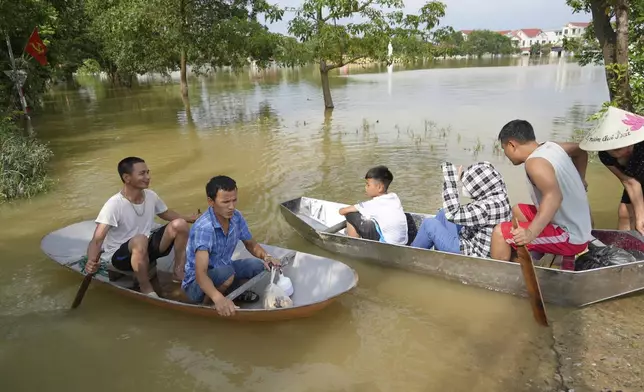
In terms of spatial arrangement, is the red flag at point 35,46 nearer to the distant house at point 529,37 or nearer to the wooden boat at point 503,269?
the wooden boat at point 503,269

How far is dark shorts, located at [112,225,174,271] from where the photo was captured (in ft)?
13.7

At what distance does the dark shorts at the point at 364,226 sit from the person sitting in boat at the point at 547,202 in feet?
4.44

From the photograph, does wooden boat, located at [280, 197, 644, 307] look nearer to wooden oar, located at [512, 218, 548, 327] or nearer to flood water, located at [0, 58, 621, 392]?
flood water, located at [0, 58, 621, 392]

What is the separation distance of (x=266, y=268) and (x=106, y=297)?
1.88 m

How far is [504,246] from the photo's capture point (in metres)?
4.09

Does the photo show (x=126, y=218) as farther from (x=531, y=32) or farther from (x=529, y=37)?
(x=531, y=32)

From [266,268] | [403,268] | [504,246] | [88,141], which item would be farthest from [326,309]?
[88,141]

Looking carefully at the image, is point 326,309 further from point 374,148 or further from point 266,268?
point 374,148

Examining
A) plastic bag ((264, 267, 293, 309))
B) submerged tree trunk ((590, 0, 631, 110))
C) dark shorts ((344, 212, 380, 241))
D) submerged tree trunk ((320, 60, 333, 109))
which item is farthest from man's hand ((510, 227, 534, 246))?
submerged tree trunk ((320, 60, 333, 109))

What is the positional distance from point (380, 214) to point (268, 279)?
1.42 meters

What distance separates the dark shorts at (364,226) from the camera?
16.4 feet

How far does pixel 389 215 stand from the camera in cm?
485

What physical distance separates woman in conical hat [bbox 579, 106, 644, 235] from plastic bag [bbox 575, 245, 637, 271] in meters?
0.50

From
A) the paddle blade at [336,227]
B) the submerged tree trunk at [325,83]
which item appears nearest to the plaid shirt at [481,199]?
the paddle blade at [336,227]
